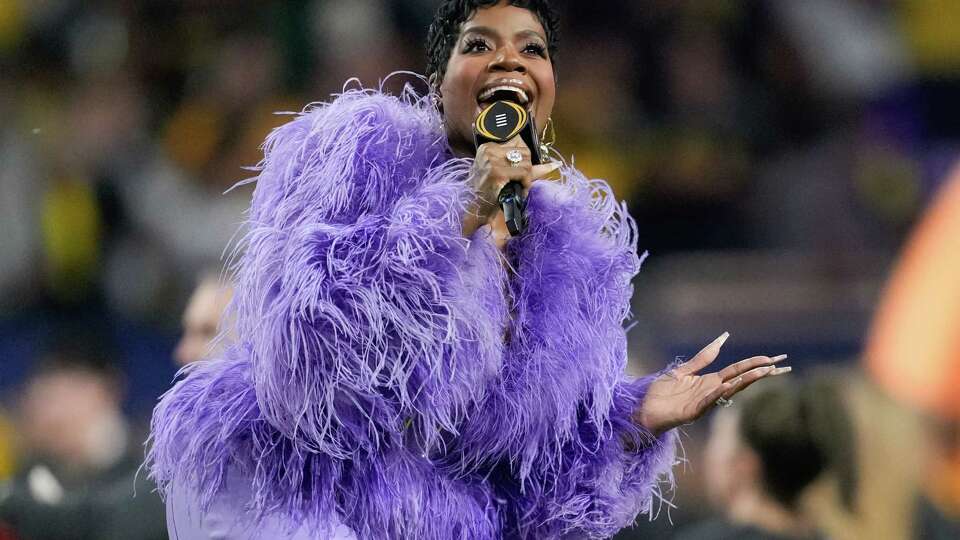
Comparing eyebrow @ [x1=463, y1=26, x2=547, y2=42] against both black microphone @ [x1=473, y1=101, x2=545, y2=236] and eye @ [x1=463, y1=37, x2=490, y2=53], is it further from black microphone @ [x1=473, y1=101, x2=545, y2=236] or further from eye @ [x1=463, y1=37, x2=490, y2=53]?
black microphone @ [x1=473, y1=101, x2=545, y2=236]

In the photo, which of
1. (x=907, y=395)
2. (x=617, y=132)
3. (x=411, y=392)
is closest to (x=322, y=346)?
(x=411, y=392)

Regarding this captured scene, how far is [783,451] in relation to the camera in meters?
3.16

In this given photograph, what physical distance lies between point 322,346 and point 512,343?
0.39 m

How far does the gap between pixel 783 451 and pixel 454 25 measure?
1218 millimetres

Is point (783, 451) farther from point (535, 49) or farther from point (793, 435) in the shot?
point (535, 49)

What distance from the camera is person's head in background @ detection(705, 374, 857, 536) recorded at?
3150mm

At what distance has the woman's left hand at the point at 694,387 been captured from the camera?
2.50 m

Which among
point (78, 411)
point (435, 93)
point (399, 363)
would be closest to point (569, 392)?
point (399, 363)

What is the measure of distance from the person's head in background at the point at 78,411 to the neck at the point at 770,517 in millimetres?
1911

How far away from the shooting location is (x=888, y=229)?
6.04 metres

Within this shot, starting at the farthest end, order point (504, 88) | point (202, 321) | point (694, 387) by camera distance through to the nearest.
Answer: point (202, 321) → point (694, 387) → point (504, 88)

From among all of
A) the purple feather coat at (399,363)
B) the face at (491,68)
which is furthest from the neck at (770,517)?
the face at (491,68)

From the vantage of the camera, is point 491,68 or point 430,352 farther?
point 491,68

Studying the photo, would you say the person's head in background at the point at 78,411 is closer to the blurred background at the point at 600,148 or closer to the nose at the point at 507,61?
the blurred background at the point at 600,148
